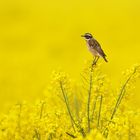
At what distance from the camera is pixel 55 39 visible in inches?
651

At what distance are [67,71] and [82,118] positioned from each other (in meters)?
8.00

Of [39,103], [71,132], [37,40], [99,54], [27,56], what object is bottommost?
[71,132]

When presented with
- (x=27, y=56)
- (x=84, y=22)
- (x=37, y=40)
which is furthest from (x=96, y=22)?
(x=27, y=56)

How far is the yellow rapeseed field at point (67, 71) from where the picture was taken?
4527 mm

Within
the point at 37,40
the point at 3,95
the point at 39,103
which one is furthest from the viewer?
the point at 37,40

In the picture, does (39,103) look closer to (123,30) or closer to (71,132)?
(71,132)

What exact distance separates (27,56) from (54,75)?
9.88m

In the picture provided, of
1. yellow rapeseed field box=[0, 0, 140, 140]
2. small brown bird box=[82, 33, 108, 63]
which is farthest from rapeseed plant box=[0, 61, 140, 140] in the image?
small brown bird box=[82, 33, 108, 63]

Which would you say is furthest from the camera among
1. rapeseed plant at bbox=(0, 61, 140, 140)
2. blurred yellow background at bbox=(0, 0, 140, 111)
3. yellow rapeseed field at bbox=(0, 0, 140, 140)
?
blurred yellow background at bbox=(0, 0, 140, 111)

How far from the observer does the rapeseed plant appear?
4266mm

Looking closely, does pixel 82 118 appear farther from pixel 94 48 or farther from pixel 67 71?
pixel 67 71

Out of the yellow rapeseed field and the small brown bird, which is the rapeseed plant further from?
the small brown bird

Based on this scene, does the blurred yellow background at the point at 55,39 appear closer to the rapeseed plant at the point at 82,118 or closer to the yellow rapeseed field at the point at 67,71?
the yellow rapeseed field at the point at 67,71

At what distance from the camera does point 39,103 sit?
5.07 meters
